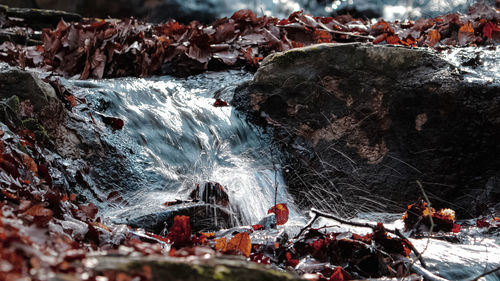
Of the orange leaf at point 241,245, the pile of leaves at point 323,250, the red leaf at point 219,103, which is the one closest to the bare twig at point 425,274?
the pile of leaves at point 323,250

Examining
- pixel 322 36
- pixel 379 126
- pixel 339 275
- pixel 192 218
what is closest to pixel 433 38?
pixel 322 36

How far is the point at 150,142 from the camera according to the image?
3.73 metres

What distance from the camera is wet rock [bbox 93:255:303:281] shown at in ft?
2.78

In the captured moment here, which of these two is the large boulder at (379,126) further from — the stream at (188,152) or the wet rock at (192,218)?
the wet rock at (192,218)

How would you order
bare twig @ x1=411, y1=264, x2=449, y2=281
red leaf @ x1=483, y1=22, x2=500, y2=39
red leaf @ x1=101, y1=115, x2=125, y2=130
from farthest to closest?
red leaf @ x1=483, y1=22, x2=500, y2=39 → red leaf @ x1=101, y1=115, x2=125, y2=130 → bare twig @ x1=411, y1=264, x2=449, y2=281

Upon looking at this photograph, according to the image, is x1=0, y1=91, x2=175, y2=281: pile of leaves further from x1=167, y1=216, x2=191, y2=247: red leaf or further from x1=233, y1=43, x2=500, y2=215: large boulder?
x1=233, y1=43, x2=500, y2=215: large boulder

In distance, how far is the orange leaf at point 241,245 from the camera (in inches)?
75.7

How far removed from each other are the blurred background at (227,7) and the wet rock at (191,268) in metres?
9.95

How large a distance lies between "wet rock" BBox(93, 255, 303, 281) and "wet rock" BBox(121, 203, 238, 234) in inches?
67.0

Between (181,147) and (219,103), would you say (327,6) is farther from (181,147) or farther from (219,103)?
(181,147)

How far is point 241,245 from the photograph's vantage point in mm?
1929

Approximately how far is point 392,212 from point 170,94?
2.56m

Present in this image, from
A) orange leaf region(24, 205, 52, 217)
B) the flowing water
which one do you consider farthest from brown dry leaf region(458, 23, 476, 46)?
the flowing water

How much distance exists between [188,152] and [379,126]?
1.81 metres
